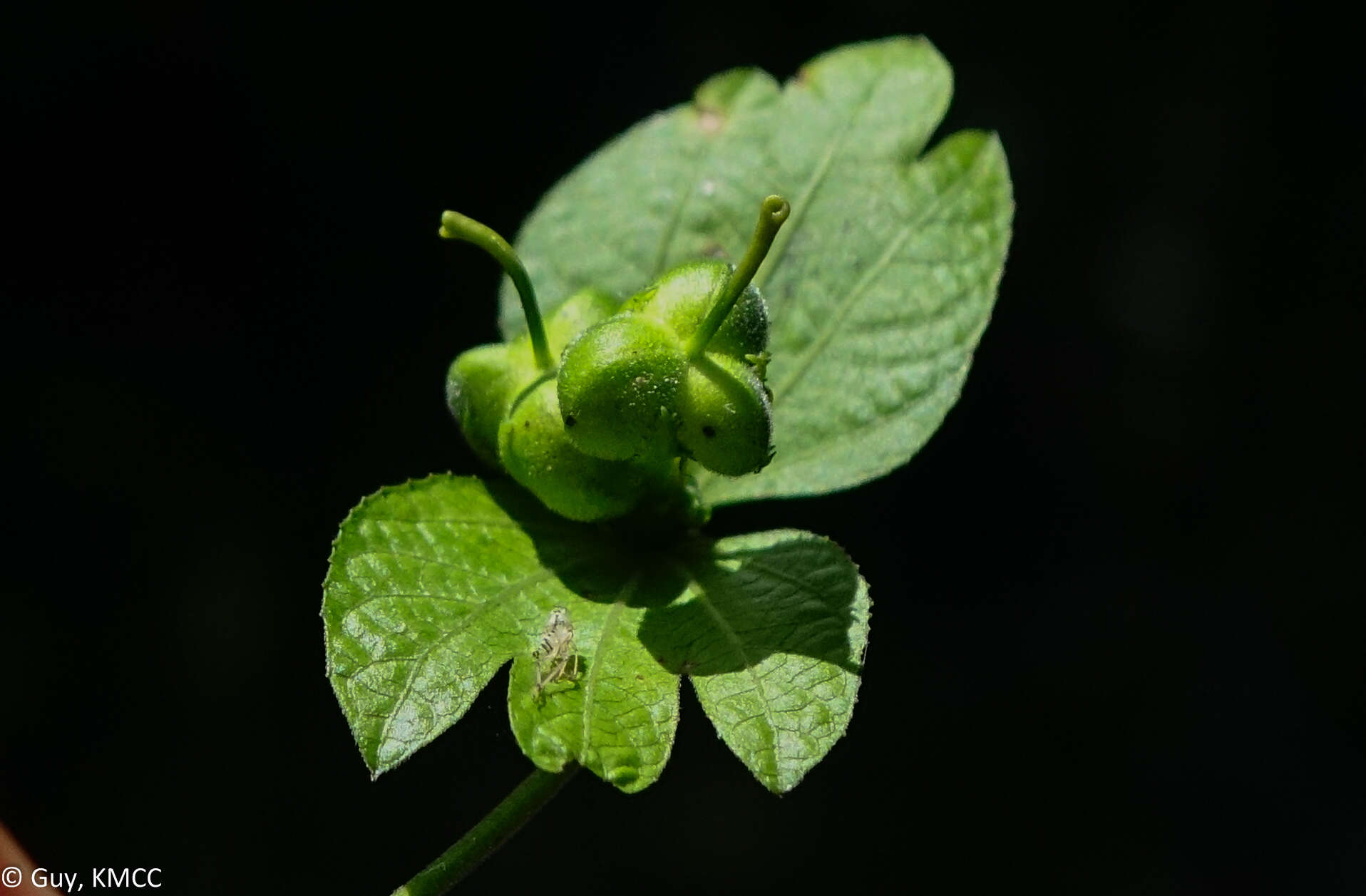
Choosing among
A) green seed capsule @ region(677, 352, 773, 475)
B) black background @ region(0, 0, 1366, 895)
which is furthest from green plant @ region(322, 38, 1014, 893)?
black background @ region(0, 0, 1366, 895)

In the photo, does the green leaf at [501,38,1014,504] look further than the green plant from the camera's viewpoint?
Yes

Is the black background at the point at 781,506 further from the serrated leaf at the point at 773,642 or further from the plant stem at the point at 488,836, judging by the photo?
the plant stem at the point at 488,836

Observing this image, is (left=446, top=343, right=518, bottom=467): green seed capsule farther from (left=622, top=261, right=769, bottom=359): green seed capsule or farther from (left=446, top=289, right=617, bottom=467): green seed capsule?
(left=622, top=261, right=769, bottom=359): green seed capsule

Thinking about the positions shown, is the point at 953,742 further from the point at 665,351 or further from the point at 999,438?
the point at 665,351

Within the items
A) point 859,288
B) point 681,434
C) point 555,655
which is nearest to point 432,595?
point 555,655

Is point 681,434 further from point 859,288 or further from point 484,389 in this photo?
point 859,288

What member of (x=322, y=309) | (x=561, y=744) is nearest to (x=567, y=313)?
(x=561, y=744)
